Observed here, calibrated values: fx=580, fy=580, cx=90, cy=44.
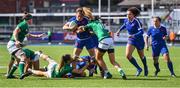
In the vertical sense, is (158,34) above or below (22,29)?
below

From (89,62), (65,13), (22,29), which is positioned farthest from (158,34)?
(65,13)

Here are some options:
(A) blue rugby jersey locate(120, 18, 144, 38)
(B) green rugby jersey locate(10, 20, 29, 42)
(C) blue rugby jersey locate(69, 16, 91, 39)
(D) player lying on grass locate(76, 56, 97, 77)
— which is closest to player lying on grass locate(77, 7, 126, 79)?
(C) blue rugby jersey locate(69, 16, 91, 39)

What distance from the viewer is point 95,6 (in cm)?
9200

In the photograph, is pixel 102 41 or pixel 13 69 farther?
pixel 13 69

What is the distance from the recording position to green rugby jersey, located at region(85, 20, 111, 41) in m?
16.4

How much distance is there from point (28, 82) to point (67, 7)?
72.8 m

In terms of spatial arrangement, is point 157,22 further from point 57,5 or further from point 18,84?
point 57,5

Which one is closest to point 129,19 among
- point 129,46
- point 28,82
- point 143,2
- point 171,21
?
point 129,46

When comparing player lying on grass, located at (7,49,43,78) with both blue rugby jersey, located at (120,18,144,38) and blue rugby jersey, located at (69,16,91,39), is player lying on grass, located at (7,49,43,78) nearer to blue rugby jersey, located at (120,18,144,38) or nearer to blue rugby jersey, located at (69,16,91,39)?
blue rugby jersey, located at (69,16,91,39)

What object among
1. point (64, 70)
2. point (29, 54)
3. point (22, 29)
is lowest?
point (64, 70)

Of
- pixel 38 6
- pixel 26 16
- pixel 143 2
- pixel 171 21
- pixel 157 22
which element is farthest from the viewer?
pixel 38 6

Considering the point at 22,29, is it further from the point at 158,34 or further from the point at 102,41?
the point at 158,34

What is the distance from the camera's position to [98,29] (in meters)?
16.5

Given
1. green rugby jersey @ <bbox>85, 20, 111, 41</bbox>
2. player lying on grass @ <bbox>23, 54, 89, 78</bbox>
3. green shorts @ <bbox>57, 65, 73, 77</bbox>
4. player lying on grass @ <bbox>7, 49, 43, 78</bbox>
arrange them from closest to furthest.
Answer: green rugby jersey @ <bbox>85, 20, 111, 41</bbox> < player lying on grass @ <bbox>23, 54, 89, 78</bbox> < green shorts @ <bbox>57, 65, 73, 77</bbox> < player lying on grass @ <bbox>7, 49, 43, 78</bbox>
